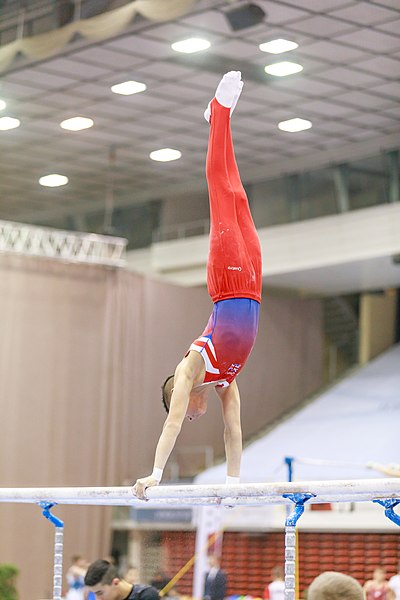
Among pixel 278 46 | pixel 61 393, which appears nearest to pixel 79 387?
pixel 61 393

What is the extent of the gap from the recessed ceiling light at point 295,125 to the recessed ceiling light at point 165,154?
2.03 meters

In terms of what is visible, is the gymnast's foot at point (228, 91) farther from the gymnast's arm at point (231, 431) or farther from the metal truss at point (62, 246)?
the metal truss at point (62, 246)

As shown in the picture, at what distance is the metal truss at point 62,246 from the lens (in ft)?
53.3

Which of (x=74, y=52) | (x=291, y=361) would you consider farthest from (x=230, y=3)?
(x=291, y=361)

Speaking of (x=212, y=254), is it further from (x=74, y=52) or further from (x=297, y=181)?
(x=297, y=181)

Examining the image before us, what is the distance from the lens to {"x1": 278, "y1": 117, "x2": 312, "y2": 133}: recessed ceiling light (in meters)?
15.7

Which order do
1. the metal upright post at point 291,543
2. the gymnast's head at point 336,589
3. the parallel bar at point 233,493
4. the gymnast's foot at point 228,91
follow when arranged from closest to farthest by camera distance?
1. the gymnast's head at point 336,589
2. the parallel bar at point 233,493
3. the metal upright post at point 291,543
4. the gymnast's foot at point 228,91

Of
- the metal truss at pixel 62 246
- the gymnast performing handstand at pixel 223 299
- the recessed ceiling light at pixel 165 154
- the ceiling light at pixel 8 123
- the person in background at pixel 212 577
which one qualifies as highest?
the recessed ceiling light at pixel 165 154

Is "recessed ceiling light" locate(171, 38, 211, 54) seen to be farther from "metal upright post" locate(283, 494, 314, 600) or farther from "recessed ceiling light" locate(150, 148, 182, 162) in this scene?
"metal upright post" locate(283, 494, 314, 600)

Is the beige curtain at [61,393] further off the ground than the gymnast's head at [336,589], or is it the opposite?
the beige curtain at [61,393]

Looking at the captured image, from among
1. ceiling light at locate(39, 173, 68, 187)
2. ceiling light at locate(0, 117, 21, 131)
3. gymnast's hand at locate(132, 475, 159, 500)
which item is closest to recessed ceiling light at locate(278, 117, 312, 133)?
ceiling light at locate(0, 117, 21, 131)

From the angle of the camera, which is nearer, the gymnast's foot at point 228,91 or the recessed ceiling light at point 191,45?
the gymnast's foot at point 228,91

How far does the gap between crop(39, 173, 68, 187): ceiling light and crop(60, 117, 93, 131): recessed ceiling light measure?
269 cm

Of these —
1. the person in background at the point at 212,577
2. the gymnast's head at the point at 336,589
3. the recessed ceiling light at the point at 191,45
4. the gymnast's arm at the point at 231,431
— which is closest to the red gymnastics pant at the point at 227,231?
the gymnast's arm at the point at 231,431
